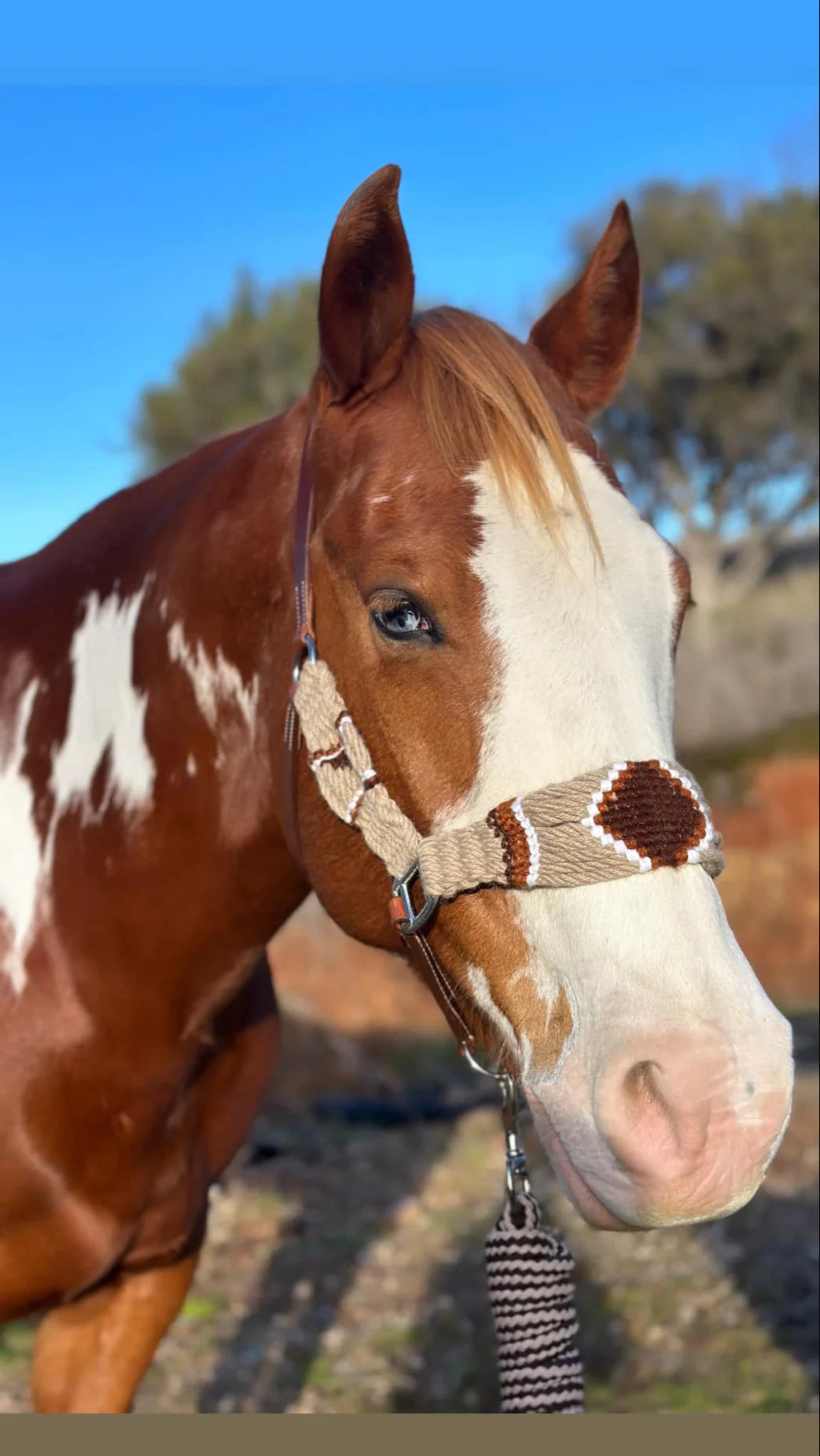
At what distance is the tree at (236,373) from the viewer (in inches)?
618

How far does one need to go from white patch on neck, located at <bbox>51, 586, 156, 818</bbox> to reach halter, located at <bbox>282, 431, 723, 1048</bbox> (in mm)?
359

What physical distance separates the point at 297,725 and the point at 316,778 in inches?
3.9

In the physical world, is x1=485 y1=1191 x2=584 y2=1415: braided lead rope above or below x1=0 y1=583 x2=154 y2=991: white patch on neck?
below

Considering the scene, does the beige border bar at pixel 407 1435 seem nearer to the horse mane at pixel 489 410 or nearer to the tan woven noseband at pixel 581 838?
the tan woven noseband at pixel 581 838

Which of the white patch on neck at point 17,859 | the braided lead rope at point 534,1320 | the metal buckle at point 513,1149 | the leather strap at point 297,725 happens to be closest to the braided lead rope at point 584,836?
the leather strap at point 297,725

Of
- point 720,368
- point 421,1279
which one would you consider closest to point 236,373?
point 720,368

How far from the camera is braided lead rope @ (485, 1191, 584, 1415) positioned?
196 cm

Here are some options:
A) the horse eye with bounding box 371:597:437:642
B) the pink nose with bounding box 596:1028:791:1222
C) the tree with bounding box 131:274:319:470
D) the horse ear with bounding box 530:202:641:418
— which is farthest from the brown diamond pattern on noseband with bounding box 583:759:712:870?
the tree with bounding box 131:274:319:470

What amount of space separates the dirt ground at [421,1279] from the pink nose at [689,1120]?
2.55m

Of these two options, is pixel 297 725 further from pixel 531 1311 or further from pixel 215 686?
pixel 531 1311

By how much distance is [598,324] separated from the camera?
221 centimetres

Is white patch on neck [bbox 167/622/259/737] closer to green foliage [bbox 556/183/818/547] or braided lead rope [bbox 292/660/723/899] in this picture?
braided lead rope [bbox 292/660/723/899]

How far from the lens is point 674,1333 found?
Answer: 403 cm

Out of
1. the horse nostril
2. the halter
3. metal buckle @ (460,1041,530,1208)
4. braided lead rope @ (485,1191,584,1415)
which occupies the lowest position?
braided lead rope @ (485,1191,584,1415)
